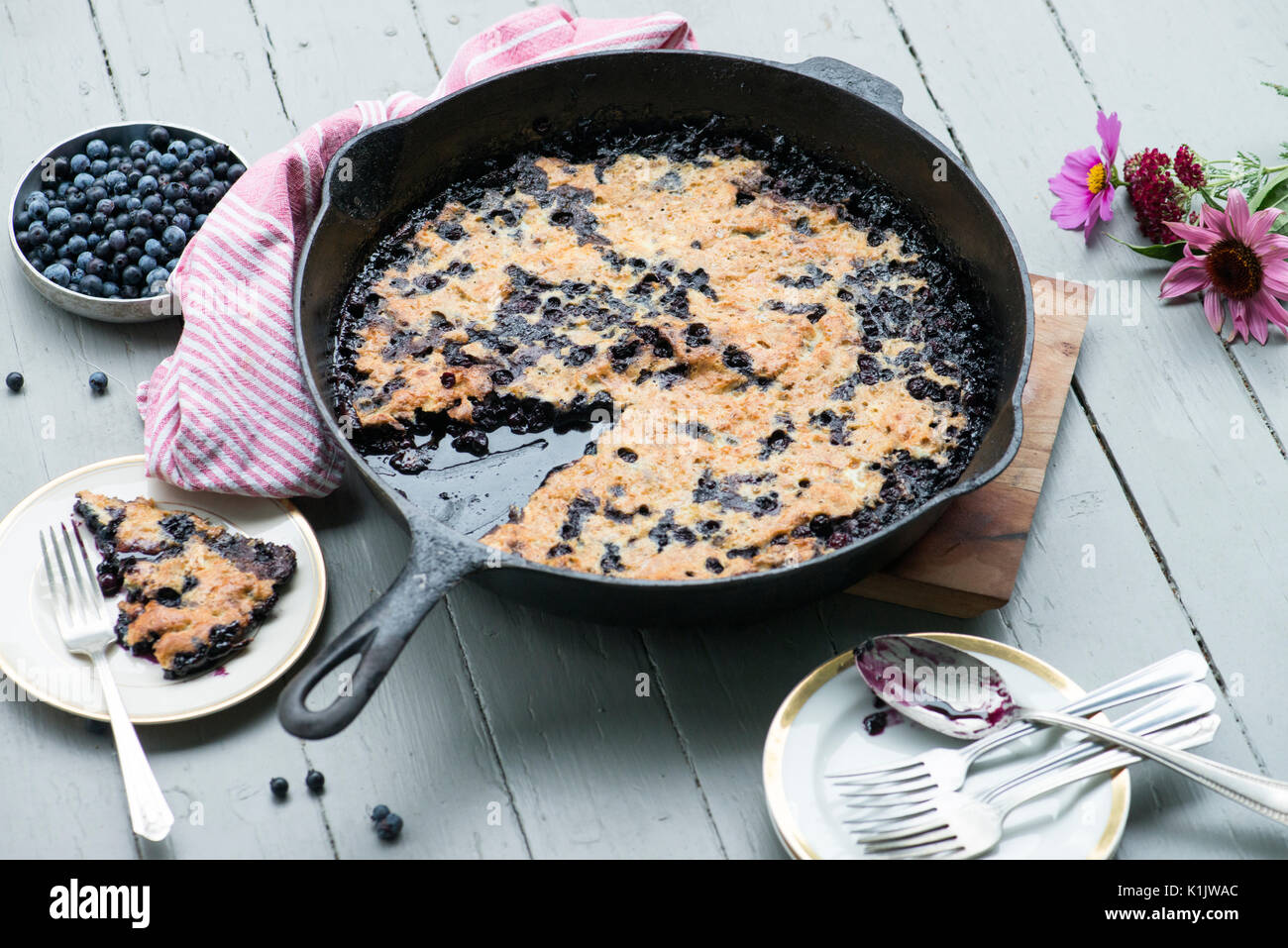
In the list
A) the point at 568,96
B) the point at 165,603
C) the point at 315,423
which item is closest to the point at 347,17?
the point at 568,96

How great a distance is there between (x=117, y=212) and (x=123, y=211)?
0.01 metres

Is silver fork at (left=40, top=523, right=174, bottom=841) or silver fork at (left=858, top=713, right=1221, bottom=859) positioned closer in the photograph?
silver fork at (left=858, top=713, right=1221, bottom=859)

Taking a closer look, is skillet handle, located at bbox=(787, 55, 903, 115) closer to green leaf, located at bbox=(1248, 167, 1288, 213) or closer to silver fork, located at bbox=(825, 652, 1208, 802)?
green leaf, located at bbox=(1248, 167, 1288, 213)

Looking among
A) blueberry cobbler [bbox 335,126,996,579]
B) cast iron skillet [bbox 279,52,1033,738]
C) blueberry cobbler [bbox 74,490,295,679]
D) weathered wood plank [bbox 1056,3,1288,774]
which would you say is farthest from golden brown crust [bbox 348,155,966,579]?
weathered wood plank [bbox 1056,3,1288,774]

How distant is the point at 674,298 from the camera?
3.00 m

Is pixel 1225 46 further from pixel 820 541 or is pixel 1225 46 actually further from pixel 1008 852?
pixel 1008 852

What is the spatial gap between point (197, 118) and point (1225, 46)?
2904mm

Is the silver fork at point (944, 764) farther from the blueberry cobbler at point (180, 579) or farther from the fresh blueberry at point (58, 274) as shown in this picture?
the fresh blueberry at point (58, 274)

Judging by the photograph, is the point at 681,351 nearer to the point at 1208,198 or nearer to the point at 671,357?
the point at 671,357

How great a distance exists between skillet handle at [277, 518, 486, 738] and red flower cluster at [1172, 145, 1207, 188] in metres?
2.12

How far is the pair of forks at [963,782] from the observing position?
2479 mm

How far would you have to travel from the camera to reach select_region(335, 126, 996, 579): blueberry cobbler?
8.87ft

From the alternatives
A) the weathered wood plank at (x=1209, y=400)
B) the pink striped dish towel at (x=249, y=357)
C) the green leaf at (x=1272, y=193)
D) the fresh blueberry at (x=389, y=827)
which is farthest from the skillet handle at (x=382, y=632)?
the green leaf at (x=1272, y=193)

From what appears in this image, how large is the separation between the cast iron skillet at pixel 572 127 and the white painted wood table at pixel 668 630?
0.31 m
